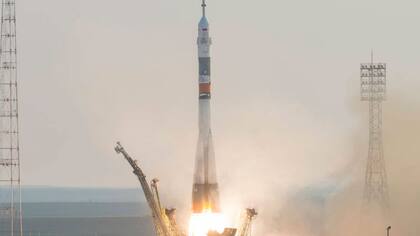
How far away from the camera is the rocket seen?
11244cm

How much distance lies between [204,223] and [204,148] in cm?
660

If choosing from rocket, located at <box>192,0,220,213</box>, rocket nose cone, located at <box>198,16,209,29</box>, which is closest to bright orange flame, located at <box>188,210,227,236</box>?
rocket, located at <box>192,0,220,213</box>

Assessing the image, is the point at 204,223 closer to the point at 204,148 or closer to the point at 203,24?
the point at 204,148

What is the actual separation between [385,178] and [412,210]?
48.6 feet

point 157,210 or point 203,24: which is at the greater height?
point 203,24

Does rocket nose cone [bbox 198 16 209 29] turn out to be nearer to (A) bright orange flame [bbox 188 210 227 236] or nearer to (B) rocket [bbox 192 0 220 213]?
(B) rocket [bbox 192 0 220 213]

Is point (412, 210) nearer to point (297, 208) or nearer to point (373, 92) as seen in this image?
point (297, 208)

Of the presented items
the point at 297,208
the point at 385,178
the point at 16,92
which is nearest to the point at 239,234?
the point at 16,92

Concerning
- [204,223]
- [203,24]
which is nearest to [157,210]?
[204,223]

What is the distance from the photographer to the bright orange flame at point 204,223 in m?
118

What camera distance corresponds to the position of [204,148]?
116 m

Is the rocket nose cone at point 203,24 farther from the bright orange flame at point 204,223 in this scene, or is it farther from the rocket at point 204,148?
the bright orange flame at point 204,223

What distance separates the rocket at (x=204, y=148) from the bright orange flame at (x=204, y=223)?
2.04ft

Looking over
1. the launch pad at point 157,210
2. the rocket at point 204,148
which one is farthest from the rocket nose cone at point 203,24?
the launch pad at point 157,210
